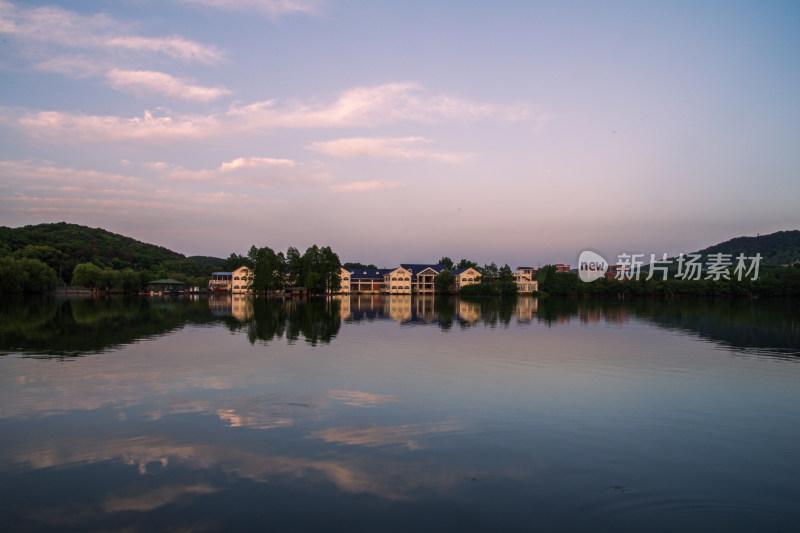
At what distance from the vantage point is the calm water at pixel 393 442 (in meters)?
5.02

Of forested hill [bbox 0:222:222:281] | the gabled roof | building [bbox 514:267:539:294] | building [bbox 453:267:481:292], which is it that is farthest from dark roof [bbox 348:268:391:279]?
forested hill [bbox 0:222:222:281]

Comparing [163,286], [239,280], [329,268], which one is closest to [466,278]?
[329,268]

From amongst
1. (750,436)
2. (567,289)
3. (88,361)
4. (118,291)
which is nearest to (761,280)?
Result: (567,289)

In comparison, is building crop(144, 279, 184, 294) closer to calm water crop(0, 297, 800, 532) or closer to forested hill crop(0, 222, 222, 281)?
forested hill crop(0, 222, 222, 281)

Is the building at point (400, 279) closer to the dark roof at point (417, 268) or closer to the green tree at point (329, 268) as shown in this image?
the dark roof at point (417, 268)

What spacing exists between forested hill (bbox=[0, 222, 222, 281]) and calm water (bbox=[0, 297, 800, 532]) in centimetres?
7713

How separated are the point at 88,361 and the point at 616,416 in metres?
A: 12.8

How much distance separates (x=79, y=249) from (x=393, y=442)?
10083cm

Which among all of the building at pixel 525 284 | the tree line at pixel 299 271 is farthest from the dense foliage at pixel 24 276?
the building at pixel 525 284

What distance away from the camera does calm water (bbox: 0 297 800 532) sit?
5.02 metres

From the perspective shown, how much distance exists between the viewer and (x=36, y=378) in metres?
10.8

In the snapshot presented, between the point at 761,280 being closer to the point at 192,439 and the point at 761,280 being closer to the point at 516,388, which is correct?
the point at 516,388

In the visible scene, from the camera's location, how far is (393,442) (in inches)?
277

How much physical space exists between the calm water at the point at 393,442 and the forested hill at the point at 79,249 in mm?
77128
